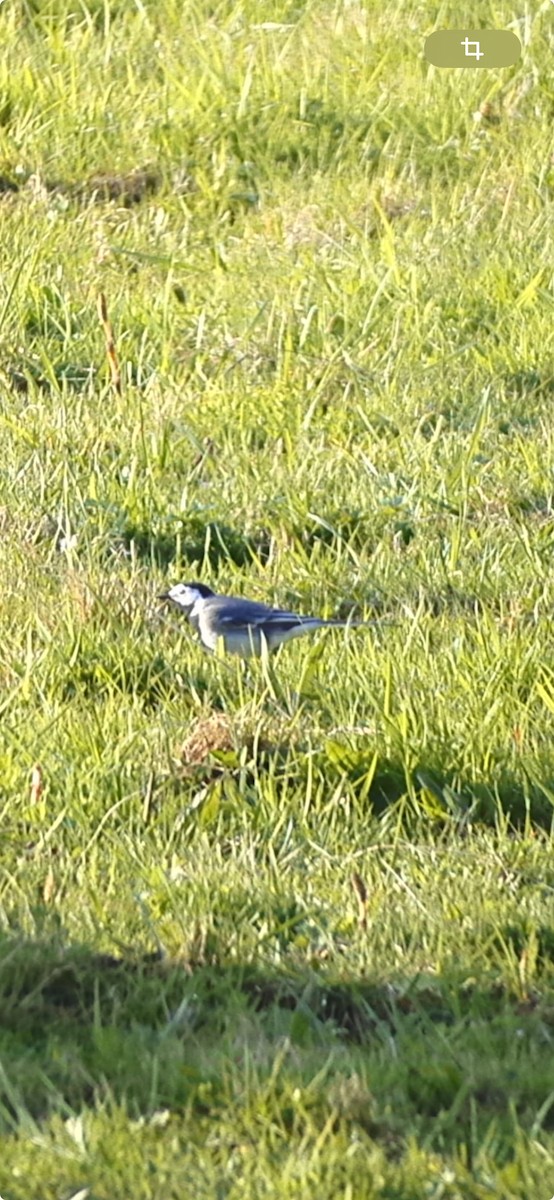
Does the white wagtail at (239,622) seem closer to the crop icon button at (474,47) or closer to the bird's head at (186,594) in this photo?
the bird's head at (186,594)

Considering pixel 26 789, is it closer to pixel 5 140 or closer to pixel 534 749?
pixel 534 749

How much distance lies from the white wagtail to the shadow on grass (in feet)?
4.31

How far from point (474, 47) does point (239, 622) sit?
3278 mm

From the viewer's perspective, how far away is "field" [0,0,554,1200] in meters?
3.36

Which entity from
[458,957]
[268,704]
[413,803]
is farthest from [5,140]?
[458,957]

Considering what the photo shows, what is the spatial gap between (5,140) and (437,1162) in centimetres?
596

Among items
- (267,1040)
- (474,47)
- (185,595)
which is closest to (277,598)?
(185,595)

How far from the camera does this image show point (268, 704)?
15.6 feet

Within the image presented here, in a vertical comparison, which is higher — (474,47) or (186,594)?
(474,47)

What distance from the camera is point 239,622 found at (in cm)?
508

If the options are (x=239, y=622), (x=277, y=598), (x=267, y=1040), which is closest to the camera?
(x=267, y=1040)

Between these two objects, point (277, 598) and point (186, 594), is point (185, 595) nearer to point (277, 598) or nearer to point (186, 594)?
point (186, 594)

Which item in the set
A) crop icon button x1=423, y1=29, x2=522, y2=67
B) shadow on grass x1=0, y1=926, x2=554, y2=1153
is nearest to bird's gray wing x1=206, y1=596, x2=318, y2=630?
shadow on grass x1=0, y1=926, x2=554, y2=1153

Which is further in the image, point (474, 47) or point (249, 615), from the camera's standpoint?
point (474, 47)
